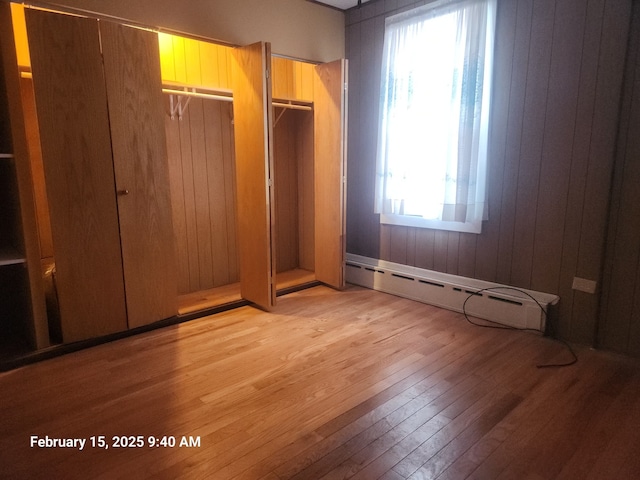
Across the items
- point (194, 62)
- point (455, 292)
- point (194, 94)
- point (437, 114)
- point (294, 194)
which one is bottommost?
point (455, 292)

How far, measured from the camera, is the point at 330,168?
→ 3.72m

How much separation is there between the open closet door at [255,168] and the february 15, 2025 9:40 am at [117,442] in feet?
5.11

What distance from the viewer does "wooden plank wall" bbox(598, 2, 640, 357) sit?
2.39 m

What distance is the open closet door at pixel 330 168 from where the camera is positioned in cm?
359

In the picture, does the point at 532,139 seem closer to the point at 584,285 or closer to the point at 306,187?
the point at 584,285

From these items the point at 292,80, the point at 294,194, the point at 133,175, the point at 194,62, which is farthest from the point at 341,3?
the point at 133,175

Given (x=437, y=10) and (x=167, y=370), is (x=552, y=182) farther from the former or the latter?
(x=167, y=370)

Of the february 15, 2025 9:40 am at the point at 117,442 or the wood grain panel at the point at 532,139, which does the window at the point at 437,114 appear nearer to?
the wood grain panel at the point at 532,139

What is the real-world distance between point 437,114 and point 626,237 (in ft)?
4.80

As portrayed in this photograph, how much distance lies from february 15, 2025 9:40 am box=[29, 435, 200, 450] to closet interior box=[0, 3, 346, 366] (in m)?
0.92

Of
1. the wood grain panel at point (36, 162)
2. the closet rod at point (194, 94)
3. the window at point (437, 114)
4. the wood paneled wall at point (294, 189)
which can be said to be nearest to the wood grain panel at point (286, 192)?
the wood paneled wall at point (294, 189)

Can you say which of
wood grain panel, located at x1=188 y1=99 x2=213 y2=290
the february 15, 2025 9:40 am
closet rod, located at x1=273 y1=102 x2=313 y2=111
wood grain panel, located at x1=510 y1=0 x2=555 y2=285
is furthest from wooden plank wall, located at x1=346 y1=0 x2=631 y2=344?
the february 15, 2025 9:40 am

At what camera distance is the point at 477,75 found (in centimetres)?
291

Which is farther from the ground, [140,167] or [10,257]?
[140,167]
